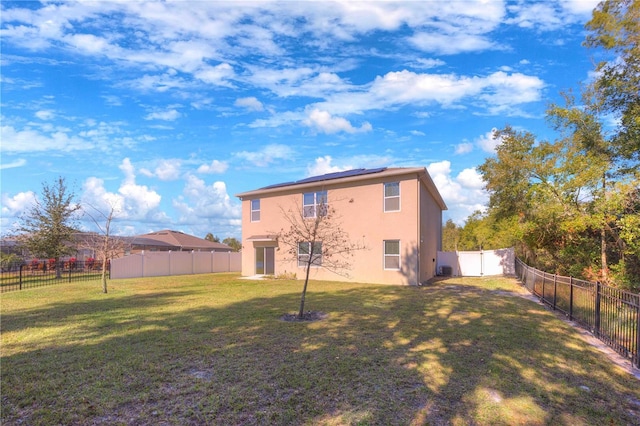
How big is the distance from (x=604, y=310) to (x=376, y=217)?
10.7 meters

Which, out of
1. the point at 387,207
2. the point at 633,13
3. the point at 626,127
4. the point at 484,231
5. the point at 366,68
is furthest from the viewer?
the point at 484,231

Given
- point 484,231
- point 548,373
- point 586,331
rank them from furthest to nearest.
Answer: point 484,231
point 586,331
point 548,373

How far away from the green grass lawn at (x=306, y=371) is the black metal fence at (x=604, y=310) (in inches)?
17.3

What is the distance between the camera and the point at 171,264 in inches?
936

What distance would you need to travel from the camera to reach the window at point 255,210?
2153cm

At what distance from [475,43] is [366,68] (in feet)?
15.2

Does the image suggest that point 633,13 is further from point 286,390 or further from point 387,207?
point 286,390

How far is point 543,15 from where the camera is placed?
33.8ft

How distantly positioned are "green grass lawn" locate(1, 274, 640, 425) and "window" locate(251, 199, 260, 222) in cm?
1288

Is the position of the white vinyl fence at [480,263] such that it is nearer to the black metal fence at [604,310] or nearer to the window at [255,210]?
the window at [255,210]

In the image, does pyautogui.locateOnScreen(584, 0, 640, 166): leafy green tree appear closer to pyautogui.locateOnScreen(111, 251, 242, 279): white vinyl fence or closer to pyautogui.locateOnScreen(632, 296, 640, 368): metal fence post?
pyautogui.locateOnScreen(632, 296, 640, 368): metal fence post

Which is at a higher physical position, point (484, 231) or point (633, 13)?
point (633, 13)

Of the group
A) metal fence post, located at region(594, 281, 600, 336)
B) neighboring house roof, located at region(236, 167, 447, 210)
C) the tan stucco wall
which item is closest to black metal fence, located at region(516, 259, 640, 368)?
metal fence post, located at region(594, 281, 600, 336)

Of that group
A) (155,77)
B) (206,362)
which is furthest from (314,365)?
(155,77)
